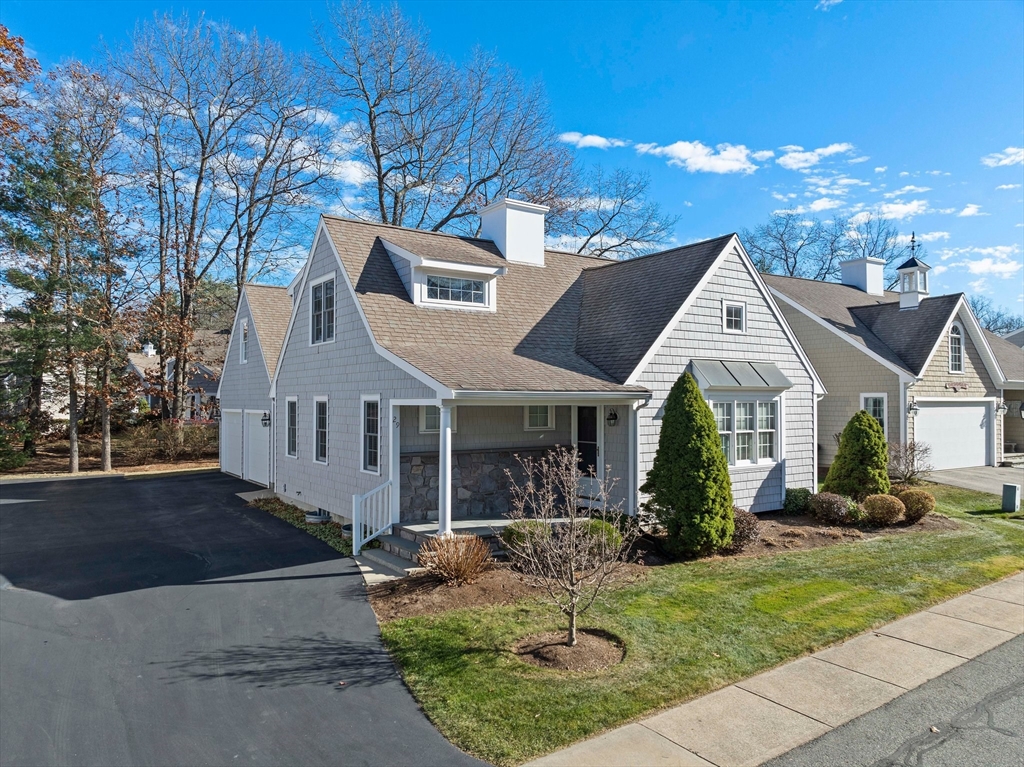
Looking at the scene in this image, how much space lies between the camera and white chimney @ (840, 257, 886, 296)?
86.5 ft

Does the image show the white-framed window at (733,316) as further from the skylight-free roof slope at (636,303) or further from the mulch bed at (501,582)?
the mulch bed at (501,582)

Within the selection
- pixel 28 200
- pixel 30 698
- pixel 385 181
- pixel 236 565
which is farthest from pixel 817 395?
pixel 28 200

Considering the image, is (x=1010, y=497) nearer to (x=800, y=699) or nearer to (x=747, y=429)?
(x=747, y=429)

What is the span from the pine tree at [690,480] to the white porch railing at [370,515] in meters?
4.52

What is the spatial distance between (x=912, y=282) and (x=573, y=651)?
71.7ft

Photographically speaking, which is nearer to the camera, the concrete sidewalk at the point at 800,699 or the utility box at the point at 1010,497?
the concrete sidewalk at the point at 800,699

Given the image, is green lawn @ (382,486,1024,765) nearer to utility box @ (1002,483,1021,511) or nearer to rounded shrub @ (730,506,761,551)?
rounded shrub @ (730,506,761,551)

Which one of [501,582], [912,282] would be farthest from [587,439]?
[912,282]

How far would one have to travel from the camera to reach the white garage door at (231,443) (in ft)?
70.6

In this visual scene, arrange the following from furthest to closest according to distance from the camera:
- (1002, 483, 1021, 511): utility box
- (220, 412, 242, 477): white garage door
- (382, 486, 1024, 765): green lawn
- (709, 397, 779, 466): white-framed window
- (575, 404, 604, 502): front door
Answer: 1. (220, 412, 242, 477): white garage door
2. (1002, 483, 1021, 511): utility box
3. (709, 397, 779, 466): white-framed window
4. (575, 404, 604, 502): front door
5. (382, 486, 1024, 765): green lawn

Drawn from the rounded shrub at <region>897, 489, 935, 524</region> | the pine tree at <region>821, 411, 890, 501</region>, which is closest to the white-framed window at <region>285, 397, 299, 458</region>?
the pine tree at <region>821, 411, 890, 501</region>

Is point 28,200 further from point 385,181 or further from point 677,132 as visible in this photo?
point 677,132

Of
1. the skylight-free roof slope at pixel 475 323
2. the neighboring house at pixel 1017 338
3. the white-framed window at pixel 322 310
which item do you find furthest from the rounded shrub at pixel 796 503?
the neighboring house at pixel 1017 338

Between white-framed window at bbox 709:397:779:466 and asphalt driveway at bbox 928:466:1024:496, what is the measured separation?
7.81 m
